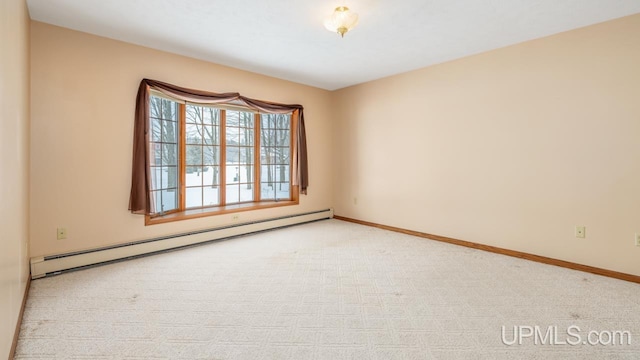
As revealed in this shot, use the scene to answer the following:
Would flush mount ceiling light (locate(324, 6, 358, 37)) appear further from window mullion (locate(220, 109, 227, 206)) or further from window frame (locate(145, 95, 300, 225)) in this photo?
window mullion (locate(220, 109, 227, 206))

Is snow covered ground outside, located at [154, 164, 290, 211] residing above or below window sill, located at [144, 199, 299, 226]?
above

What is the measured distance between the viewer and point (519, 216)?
11.4 feet

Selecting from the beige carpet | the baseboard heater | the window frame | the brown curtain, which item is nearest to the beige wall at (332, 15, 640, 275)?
the beige carpet

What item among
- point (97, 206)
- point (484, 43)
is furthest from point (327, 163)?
point (97, 206)

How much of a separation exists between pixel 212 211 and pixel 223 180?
0.54 metres

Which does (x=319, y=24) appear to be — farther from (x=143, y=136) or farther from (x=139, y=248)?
(x=139, y=248)

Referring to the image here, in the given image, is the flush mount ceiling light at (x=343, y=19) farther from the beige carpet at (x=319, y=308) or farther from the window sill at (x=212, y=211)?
the window sill at (x=212, y=211)

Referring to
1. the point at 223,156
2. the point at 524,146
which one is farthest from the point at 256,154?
the point at 524,146

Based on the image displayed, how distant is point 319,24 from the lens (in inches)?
116

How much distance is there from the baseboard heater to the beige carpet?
0.15 metres

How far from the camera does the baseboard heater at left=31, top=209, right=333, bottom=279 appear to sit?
2873 mm

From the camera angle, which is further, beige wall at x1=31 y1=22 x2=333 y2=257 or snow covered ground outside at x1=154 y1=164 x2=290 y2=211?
snow covered ground outside at x1=154 y1=164 x2=290 y2=211

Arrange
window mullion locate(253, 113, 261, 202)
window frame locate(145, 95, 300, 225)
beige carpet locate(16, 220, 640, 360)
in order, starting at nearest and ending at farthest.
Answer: beige carpet locate(16, 220, 640, 360) < window frame locate(145, 95, 300, 225) < window mullion locate(253, 113, 261, 202)

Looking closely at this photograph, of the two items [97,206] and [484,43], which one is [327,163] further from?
[97,206]
